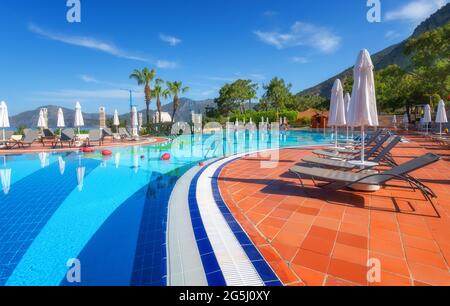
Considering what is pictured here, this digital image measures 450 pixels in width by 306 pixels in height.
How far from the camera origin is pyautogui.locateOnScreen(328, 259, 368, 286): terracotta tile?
2.07 meters

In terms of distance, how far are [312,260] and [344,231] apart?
0.88 m

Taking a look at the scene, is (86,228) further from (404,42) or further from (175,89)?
(404,42)

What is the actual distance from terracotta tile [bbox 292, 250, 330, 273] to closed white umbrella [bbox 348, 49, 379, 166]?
315 centimetres

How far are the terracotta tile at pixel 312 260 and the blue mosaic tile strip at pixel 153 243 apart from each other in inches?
51.2

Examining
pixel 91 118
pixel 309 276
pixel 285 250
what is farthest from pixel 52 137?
pixel 91 118

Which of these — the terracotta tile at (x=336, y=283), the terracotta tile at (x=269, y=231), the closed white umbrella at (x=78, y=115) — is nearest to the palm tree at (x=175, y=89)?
the closed white umbrella at (x=78, y=115)

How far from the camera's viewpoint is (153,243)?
10.3ft

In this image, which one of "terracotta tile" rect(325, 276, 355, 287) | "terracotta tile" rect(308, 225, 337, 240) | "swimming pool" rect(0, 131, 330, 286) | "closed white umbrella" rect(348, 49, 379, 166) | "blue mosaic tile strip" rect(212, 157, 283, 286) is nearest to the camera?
"terracotta tile" rect(325, 276, 355, 287)

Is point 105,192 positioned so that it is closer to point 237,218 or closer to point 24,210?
point 24,210

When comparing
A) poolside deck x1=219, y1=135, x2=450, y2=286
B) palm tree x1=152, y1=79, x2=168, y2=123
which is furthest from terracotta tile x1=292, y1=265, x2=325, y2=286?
palm tree x1=152, y1=79, x2=168, y2=123

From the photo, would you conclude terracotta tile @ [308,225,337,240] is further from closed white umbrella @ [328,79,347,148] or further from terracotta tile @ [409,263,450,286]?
closed white umbrella @ [328,79,347,148]

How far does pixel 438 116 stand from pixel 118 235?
683 inches

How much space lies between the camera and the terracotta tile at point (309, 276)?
205 cm

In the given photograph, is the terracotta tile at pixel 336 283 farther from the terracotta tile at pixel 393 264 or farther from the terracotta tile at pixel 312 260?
the terracotta tile at pixel 393 264
